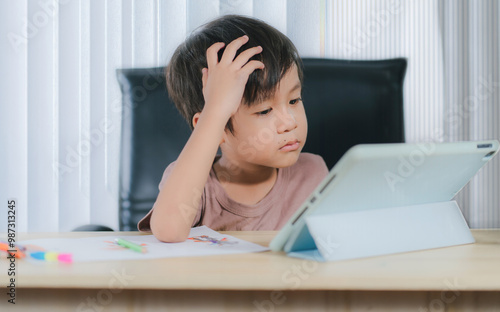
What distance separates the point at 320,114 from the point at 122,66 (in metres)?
0.94

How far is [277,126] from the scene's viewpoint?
3.42 ft

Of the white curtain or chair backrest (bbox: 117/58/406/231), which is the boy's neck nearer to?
chair backrest (bbox: 117/58/406/231)

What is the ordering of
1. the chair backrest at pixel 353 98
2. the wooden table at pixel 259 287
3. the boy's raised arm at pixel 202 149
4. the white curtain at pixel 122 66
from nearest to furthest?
the wooden table at pixel 259 287, the boy's raised arm at pixel 202 149, the chair backrest at pixel 353 98, the white curtain at pixel 122 66

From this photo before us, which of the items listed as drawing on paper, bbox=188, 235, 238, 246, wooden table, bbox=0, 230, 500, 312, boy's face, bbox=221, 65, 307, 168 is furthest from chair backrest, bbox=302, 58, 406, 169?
wooden table, bbox=0, 230, 500, 312

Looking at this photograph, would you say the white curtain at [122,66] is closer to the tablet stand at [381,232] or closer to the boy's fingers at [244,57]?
the boy's fingers at [244,57]

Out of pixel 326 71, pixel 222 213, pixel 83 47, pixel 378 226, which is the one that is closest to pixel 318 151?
pixel 326 71

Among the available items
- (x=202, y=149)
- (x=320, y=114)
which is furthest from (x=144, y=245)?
(x=320, y=114)

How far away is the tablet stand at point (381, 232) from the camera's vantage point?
0.56m

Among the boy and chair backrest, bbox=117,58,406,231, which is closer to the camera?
the boy

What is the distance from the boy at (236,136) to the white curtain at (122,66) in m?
0.65

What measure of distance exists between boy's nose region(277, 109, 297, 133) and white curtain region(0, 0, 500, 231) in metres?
0.83

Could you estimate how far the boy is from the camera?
835mm

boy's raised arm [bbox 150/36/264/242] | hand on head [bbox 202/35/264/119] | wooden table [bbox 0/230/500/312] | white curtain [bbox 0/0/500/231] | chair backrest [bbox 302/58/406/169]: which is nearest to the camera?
wooden table [bbox 0/230/500/312]

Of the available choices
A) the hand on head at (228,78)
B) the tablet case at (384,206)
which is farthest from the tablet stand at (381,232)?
the hand on head at (228,78)
